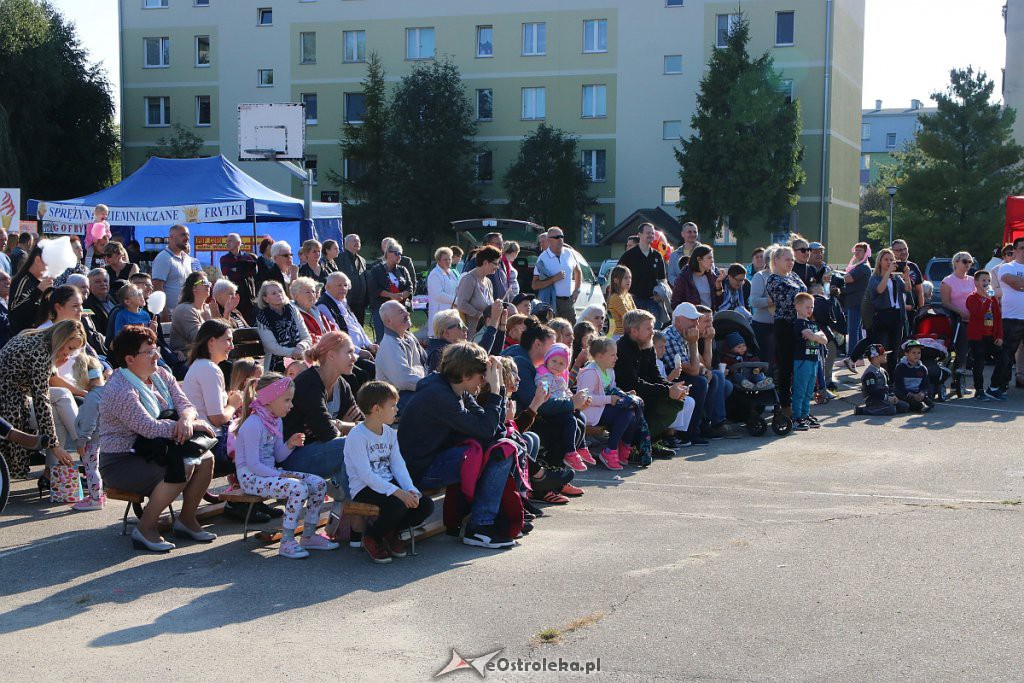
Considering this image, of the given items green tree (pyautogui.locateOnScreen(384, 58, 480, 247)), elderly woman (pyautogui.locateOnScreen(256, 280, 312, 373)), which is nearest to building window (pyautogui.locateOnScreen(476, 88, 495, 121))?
green tree (pyautogui.locateOnScreen(384, 58, 480, 247))

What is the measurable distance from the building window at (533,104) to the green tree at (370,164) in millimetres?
6862

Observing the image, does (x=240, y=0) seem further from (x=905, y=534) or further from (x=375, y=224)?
(x=905, y=534)

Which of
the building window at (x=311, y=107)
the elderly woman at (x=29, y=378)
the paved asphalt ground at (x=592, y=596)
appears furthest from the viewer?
the building window at (x=311, y=107)

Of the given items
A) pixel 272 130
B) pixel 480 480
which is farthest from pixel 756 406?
pixel 272 130

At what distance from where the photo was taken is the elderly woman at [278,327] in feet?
33.9

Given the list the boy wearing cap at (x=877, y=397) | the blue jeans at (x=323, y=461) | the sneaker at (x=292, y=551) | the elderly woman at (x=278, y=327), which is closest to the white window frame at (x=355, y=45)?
the boy wearing cap at (x=877, y=397)

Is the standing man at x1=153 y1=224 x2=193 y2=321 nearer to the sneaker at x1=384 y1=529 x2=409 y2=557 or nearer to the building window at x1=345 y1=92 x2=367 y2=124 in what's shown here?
the sneaker at x1=384 y1=529 x2=409 y2=557

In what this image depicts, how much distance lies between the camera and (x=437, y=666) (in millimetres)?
4984

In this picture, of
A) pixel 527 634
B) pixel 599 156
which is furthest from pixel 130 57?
pixel 527 634

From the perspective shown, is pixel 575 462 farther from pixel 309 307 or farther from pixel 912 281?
pixel 912 281

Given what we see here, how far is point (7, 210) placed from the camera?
23078mm

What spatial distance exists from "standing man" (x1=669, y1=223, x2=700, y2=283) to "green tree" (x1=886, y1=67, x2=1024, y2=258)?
32.9 meters

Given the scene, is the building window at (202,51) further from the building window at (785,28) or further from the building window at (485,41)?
the building window at (785,28)

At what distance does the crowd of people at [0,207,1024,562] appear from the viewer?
6.99 meters
